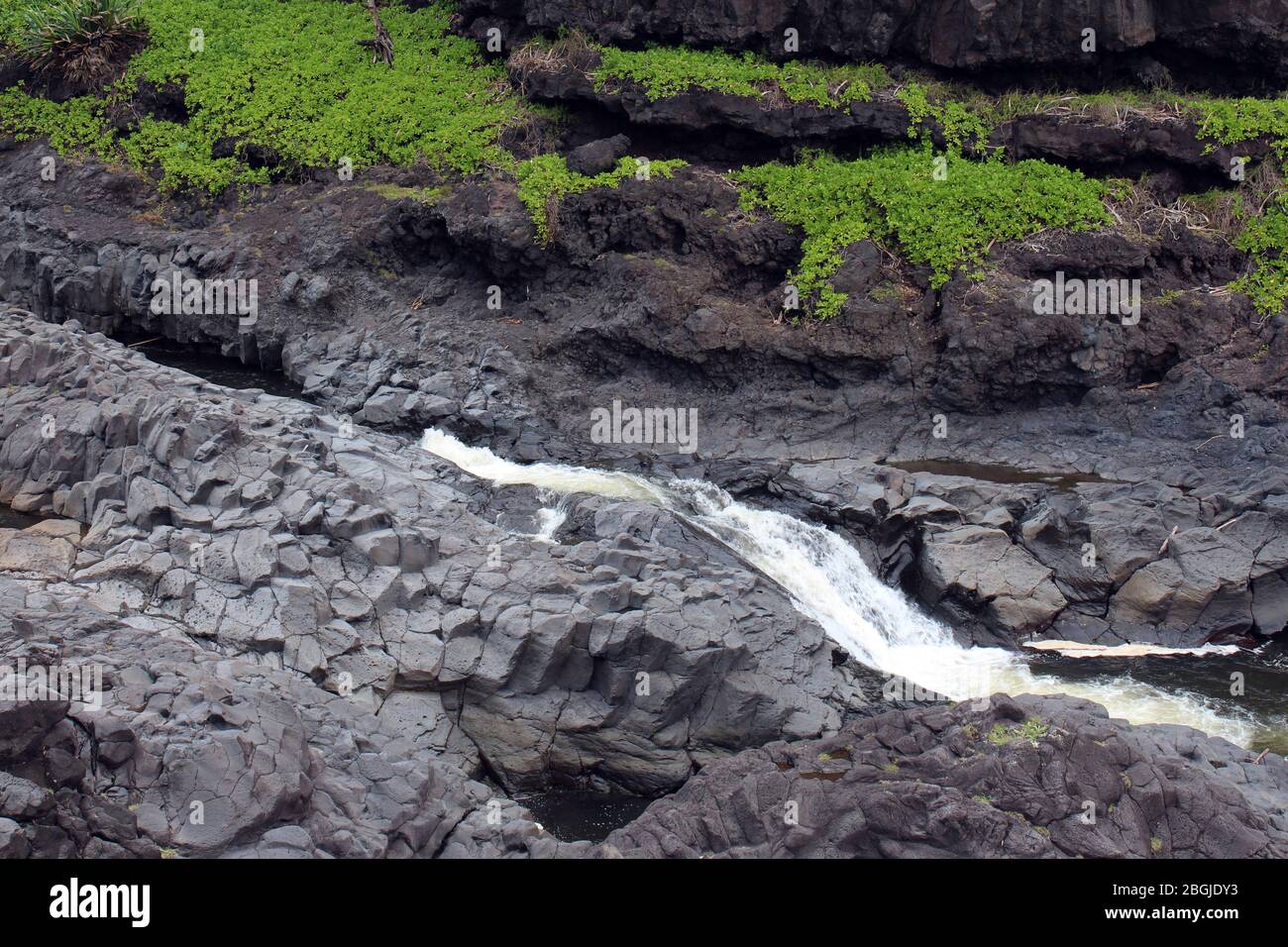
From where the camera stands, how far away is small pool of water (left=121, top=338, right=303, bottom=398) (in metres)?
18.0

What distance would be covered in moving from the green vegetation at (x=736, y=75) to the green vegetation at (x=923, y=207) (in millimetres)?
1387

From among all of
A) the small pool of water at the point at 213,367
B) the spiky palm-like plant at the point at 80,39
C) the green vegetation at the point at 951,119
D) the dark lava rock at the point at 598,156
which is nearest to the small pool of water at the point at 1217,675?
the green vegetation at the point at 951,119

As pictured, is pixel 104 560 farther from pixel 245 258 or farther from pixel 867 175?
pixel 867 175

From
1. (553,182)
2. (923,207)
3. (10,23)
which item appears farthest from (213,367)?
(923,207)

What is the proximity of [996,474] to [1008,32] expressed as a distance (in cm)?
796

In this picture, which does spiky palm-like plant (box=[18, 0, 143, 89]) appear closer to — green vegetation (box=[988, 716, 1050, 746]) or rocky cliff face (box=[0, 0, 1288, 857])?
rocky cliff face (box=[0, 0, 1288, 857])

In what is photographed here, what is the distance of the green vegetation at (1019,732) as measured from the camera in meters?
9.05

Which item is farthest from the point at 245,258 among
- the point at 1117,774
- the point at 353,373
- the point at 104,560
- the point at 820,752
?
the point at 1117,774

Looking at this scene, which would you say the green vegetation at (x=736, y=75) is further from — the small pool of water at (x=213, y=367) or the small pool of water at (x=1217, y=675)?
the small pool of water at (x=1217, y=675)

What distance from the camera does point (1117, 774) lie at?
29.0 feet

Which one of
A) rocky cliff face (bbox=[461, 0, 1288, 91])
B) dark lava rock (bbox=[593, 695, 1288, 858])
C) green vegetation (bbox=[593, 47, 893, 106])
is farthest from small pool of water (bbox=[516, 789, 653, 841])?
rocky cliff face (bbox=[461, 0, 1288, 91])

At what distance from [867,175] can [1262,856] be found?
1252 cm

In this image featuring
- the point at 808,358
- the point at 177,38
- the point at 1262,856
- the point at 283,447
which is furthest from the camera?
the point at 177,38

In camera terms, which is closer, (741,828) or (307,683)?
(741,828)
